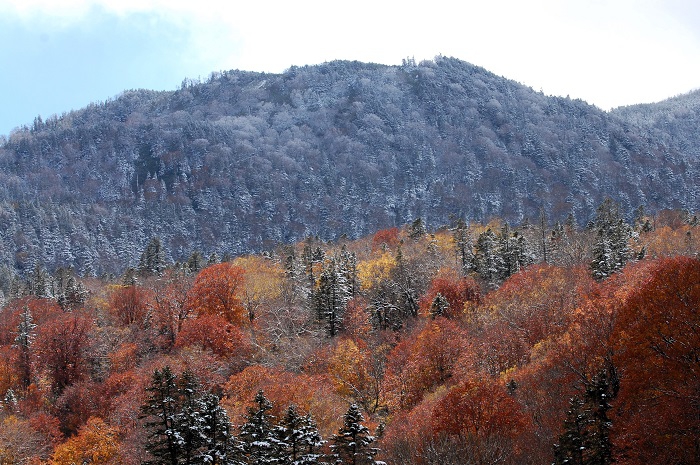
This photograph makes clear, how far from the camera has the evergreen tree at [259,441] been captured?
34.6 metres

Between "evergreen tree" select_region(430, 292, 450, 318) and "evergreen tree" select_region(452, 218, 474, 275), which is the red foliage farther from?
"evergreen tree" select_region(452, 218, 474, 275)

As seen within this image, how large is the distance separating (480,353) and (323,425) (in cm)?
1990

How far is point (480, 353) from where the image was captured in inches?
2221

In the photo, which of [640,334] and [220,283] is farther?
[220,283]

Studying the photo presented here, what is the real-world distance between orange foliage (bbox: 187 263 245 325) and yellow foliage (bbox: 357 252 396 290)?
66.8 ft

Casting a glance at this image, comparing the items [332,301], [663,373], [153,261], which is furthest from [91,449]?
[153,261]

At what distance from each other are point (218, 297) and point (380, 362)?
29.9m

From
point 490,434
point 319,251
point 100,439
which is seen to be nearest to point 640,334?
point 490,434

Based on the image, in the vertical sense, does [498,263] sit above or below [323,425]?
above

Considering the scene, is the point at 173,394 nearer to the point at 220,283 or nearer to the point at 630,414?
the point at 630,414

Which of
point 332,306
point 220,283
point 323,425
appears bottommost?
point 323,425

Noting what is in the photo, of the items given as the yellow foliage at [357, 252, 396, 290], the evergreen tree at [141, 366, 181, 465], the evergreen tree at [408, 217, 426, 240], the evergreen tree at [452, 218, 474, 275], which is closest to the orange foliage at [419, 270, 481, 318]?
the yellow foliage at [357, 252, 396, 290]

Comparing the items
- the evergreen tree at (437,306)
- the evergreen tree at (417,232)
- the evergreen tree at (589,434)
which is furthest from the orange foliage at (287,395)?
the evergreen tree at (417,232)

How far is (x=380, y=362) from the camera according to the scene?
59.5 m
